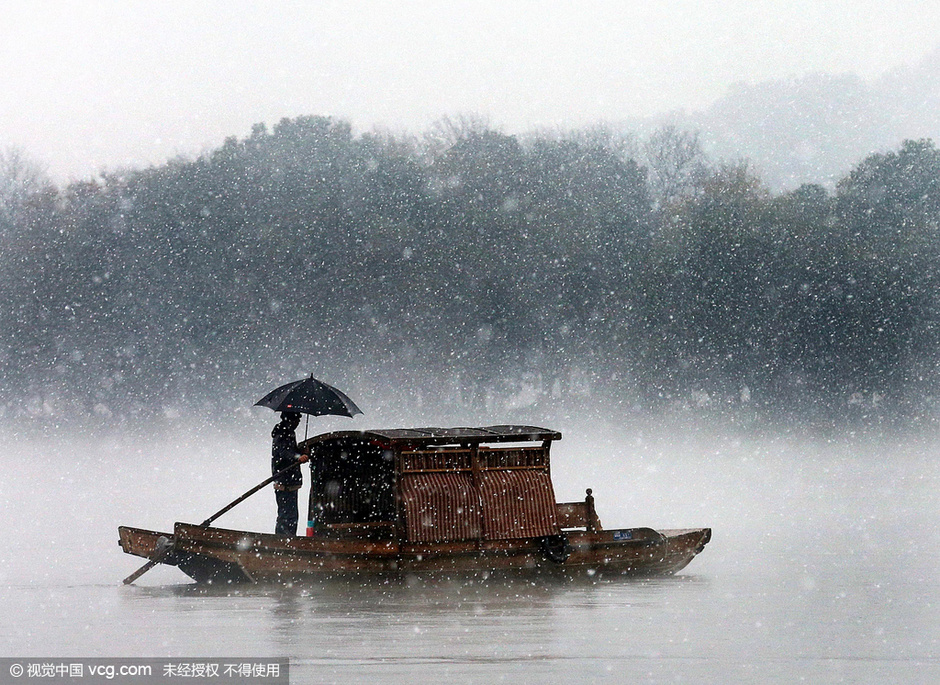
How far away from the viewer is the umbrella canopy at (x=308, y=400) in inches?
819

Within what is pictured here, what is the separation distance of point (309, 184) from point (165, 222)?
21.0ft

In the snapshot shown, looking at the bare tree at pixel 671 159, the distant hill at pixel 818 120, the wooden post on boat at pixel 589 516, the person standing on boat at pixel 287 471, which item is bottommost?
the wooden post on boat at pixel 589 516

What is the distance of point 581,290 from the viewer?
59.4 m

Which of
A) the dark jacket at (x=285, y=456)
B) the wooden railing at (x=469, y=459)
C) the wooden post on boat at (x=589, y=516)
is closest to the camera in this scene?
the wooden railing at (x=469, y=459)

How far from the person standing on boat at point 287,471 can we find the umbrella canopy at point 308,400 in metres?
0.25

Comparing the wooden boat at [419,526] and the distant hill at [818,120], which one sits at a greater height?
the distant hill at [818,120]

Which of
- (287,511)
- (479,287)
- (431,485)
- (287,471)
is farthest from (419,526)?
(479,287)

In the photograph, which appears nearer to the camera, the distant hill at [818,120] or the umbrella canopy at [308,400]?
the umbrella canopy at [308,400]

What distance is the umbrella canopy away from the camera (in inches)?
819

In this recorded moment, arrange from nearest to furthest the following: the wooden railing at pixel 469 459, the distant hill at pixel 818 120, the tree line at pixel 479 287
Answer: the wooden railing at pixel 469 459 → the tree line at pixel 479 287 → the distant hill at pixel 818 120

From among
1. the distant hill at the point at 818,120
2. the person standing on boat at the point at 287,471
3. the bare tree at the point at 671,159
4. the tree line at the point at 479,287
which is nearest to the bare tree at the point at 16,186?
the tree line at the point at 479,287

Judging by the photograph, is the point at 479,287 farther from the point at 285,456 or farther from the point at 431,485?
the point at 431,485

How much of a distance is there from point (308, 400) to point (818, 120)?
14383cm

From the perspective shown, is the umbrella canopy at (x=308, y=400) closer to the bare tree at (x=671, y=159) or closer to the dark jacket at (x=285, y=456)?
the dark jacket at (x=285, y=456)
